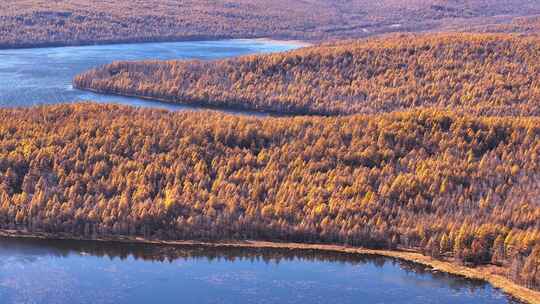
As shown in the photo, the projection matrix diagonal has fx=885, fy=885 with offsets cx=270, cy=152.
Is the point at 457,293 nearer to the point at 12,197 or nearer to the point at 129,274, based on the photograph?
the point at 129,274

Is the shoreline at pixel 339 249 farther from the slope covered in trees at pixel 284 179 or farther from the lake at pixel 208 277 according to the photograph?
the slope covered in trees at pixel 284 179

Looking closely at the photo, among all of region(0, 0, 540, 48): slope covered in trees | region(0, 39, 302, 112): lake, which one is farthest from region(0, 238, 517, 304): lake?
region(0, 0, 540, 48): slope covered in trees

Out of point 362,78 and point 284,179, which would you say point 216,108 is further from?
point 284,179

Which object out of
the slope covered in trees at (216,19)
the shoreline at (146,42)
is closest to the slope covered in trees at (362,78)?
the shoreline at (146,42)

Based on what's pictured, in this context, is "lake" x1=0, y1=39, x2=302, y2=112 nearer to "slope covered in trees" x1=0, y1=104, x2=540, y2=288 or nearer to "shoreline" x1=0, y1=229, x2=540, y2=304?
"slope covered in trees" x1=0, y1=104, x2=540, y2=288

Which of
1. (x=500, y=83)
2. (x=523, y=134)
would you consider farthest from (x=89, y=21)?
(x=523, y=134)
